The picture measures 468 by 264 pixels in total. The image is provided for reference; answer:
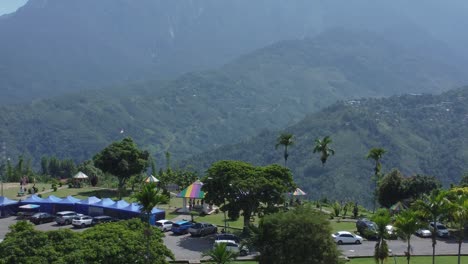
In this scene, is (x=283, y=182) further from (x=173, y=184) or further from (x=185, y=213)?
(x=173, y=184)

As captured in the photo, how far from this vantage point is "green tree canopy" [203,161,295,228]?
4975 cm

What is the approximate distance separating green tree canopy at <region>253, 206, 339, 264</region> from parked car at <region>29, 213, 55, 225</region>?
94.8ft

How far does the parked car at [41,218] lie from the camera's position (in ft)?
180

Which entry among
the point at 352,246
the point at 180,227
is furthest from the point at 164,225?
the point at 352,246

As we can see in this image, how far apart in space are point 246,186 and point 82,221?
625 inches

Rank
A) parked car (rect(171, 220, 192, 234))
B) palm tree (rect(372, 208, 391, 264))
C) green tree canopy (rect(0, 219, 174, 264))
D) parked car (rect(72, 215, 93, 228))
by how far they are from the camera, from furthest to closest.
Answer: parked car (rect(72, 215, 93, 228)), parked car (rect(171, 220, 192, 234)), palm tree (rect(372, 208, 391, 264)), green tree canopy (rect(0, 219, 174, 264))

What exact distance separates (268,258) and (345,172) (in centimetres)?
15641

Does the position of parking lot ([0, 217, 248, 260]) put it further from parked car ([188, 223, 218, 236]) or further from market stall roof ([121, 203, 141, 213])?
market stall roof ([121, 203, 141, 213])

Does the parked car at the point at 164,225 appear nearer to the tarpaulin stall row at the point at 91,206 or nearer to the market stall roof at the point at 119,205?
the tarpaulin stall row at the point at 91,206

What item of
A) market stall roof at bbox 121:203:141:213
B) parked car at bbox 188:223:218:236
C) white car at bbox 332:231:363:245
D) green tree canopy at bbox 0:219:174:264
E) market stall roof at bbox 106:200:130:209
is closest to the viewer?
green tree canopy at bbox 0:219:174:264

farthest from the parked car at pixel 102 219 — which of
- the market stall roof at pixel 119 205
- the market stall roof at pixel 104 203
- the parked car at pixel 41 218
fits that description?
the parked car at pixel 41 218

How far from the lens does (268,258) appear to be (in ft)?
111

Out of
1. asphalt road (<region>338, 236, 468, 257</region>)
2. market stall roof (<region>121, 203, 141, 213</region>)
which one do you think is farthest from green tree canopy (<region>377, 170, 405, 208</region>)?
market stall roof (<region>121, 203, 141, 213</region>)

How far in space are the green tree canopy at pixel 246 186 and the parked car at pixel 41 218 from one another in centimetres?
1580
